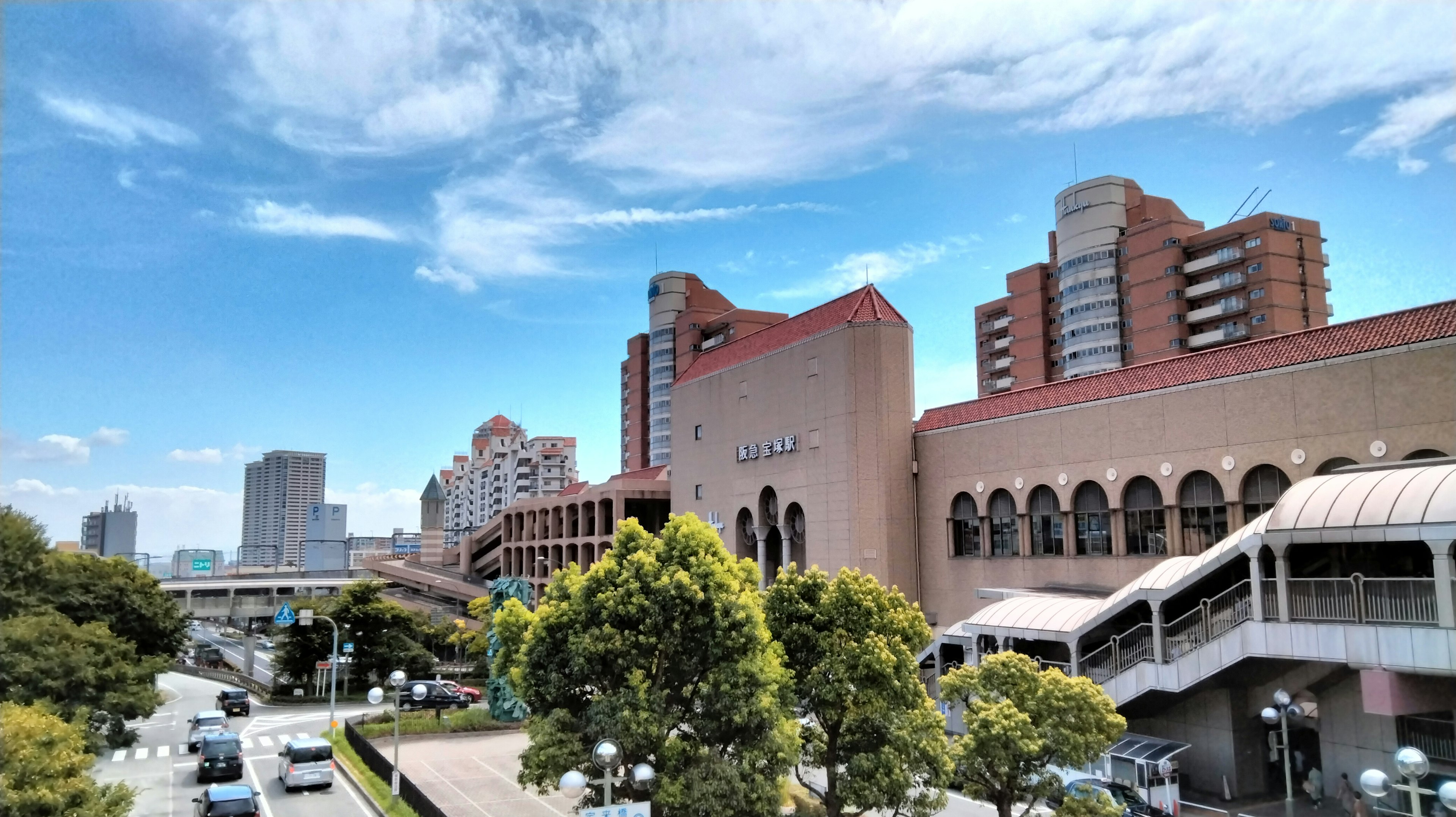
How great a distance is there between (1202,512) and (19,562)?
1687 inches

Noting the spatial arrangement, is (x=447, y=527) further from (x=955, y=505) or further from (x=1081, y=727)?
(x=1081, y=727)

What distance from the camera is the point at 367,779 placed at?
3203 centimetres

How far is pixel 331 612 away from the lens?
2218 inches

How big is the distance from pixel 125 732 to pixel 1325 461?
147 feet

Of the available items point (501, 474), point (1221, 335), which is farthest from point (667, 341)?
point (1221, 335)

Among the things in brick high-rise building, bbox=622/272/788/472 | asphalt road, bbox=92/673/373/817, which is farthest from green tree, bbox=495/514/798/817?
brick high-rise building, bbox=622/272/788/472

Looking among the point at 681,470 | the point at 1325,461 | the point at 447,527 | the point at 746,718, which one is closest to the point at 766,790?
the point at 746,718

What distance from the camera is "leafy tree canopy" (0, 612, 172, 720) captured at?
1085 inches

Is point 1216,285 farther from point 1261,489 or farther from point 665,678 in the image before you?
point 665,678

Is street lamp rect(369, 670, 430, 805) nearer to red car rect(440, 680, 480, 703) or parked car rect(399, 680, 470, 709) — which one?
parked car rect(399, 680, 470, 709)

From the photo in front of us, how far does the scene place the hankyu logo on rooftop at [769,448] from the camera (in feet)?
163

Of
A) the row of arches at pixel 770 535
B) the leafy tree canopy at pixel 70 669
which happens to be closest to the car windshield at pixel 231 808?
the leafy tree canopy at pixel 70 669

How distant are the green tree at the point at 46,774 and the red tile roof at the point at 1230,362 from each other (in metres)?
34.0

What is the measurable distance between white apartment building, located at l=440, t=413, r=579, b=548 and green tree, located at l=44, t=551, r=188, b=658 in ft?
264
